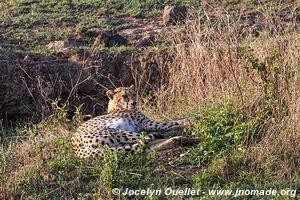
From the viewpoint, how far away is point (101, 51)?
1053cm

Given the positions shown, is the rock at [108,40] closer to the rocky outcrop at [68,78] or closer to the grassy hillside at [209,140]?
the rocky outcrop at [68,78]

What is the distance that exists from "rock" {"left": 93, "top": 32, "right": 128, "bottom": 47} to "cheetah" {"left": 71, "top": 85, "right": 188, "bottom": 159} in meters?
3.08

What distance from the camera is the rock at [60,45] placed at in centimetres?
1073

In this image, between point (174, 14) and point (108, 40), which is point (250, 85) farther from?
point (174, 14)

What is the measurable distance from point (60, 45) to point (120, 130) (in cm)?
432

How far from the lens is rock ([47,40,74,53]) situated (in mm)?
10734

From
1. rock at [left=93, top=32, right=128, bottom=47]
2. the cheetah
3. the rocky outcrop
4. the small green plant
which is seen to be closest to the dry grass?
the small green plant

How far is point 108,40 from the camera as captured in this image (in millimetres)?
10969

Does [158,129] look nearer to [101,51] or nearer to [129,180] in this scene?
[129,180]

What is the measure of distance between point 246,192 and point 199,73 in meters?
3.08

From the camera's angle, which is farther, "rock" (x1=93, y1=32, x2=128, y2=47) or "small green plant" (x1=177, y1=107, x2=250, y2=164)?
"rock" (x1=93, y1=32, x2=128, y2=47)

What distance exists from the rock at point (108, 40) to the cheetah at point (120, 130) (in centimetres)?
308

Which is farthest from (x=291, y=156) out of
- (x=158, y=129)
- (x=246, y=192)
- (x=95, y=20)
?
(x=95, y=20)

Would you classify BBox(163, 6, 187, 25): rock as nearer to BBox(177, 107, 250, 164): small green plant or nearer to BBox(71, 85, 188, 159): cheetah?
BBox(71, 85, 188, 159): cheetah
